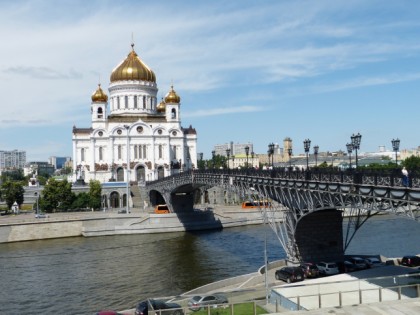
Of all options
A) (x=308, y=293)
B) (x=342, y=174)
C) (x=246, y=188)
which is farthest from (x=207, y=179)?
(x=308, y=293)

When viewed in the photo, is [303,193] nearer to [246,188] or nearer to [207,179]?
[246,188]

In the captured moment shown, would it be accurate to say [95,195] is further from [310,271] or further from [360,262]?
[360,262]

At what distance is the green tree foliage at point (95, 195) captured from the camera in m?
75.4

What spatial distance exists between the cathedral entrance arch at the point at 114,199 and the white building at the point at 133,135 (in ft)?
25.3

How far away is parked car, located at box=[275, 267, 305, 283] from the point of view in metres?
29.3

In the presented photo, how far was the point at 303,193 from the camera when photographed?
31.1 meters

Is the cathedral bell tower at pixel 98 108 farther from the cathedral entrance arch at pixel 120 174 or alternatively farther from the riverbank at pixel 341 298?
the riverbank at pixel 341 298

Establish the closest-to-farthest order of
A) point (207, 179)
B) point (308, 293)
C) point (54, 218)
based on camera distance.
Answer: point (308, 293)
point (207, 179)
point (54, 218)

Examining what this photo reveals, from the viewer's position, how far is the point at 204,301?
66.9 ft

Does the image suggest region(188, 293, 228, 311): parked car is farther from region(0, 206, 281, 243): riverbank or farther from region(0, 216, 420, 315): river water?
region(0, 206, 281, 243): riverbank

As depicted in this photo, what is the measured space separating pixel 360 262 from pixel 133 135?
210ft

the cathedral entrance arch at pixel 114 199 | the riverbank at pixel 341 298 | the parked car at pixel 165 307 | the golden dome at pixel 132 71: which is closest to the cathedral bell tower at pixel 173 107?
the golden dome at pixel 132 71

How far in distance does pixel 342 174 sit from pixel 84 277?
71.7ft

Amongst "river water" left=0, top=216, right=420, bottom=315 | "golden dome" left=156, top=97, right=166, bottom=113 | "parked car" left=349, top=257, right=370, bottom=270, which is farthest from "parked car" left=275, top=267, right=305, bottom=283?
"golden dome" left=156, top=97, right=166, bottom=113
